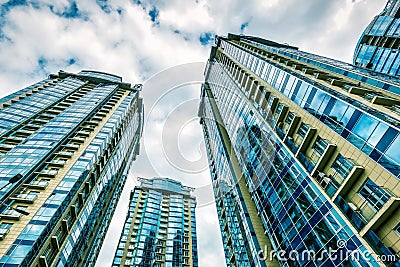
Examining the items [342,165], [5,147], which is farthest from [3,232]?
[342,165]

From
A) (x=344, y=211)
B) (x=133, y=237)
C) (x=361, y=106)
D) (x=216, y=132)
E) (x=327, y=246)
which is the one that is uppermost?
(x=216, y=132)

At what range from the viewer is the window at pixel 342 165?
17769 mm

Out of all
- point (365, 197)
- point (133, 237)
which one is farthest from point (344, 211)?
point (133, 237)

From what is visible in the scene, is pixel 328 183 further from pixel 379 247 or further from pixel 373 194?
pixel 379 247

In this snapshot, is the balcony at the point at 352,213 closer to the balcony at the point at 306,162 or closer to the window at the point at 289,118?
the balcony at the point at 306,162

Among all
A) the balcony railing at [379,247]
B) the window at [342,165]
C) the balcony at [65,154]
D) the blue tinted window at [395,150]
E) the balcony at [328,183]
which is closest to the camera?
the balcony railing at [379,247]

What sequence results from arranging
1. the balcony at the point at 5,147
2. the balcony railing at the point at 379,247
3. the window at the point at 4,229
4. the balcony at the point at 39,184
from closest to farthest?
the balcony railing at the point at 379,247 < the window at the point at 4,229 < the balcony at the point at 39,184 < the balcony at the point at 5,147

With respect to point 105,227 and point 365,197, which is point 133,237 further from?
point 365,197

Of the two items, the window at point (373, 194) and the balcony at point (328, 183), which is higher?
the balcony at point (328, 183)

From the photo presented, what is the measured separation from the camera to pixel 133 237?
6288 cm

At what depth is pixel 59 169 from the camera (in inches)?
1449

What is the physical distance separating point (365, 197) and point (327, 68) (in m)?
26.3

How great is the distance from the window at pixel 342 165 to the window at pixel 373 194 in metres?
1.79
